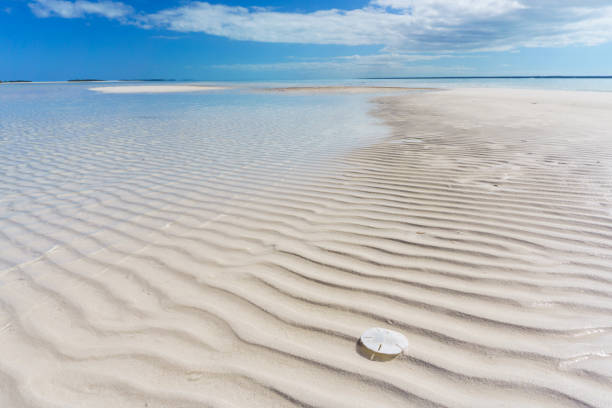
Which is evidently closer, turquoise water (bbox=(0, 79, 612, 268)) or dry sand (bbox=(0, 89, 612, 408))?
dry sand (bbox=(0, 89, 612, 408))

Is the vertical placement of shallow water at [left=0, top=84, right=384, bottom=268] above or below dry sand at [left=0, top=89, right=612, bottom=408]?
above

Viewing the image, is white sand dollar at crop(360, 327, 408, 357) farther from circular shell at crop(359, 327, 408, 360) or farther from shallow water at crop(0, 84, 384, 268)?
shallow water at crop(0, 84, 384, 268)

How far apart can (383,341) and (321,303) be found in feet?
1.48

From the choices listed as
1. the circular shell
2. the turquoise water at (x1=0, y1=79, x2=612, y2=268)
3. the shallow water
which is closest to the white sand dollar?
the circular shell

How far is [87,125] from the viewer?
10.3 metres

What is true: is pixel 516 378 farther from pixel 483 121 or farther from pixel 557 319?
pixel 483 121

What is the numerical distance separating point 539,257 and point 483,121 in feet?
27.5

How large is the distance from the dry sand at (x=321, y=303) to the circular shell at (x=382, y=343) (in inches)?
1.7

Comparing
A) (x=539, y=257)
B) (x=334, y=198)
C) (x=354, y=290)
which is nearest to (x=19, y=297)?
(x=354, y=290)

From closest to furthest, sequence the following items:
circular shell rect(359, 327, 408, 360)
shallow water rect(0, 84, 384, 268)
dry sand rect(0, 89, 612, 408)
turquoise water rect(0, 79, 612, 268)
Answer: dry sand rect(0, 89, 612, 408) → circular shell rect(359, 327, 408, 360) → turquoise water rect(0, 79, 612, 268) → shallow water rect(0, 84, 384, 268)

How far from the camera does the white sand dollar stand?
176cm

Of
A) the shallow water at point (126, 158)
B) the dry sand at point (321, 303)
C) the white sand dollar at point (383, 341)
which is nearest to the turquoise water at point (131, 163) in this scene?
the shallow water at point (126, 158)

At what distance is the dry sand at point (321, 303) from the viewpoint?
160 centimetres

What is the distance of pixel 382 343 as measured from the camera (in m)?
1.81
